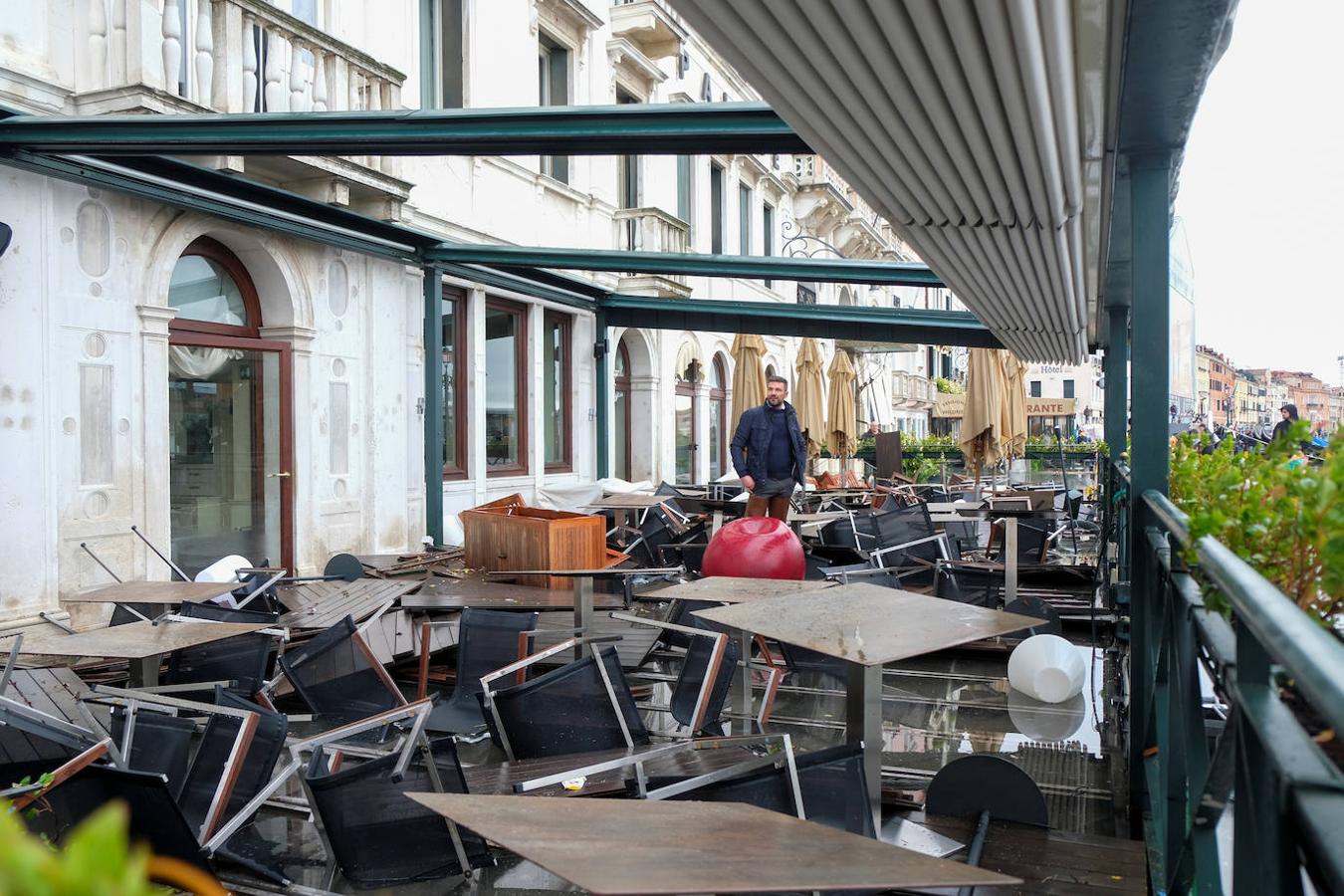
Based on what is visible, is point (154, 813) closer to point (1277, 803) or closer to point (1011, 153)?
point (1277, 803)

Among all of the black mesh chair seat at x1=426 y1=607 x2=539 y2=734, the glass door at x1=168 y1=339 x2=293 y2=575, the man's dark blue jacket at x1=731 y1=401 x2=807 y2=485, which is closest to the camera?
the black mesh chair seat at x1=426 y1=607 x2=539 y2=734

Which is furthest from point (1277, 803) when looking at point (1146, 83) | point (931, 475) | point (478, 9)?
point (931, 475)

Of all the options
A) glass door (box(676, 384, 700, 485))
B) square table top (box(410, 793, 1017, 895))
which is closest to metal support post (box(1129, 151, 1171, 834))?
square table top (box(410, 793, 1017, 895))

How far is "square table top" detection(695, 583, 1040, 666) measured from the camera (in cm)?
328

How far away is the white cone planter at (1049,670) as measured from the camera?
5.73m

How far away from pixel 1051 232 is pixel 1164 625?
2.64 metres

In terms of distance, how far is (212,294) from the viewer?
8727 millimetres

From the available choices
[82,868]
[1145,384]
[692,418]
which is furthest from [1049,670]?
[692,418]

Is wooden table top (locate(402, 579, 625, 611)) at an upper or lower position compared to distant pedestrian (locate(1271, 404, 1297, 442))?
lower

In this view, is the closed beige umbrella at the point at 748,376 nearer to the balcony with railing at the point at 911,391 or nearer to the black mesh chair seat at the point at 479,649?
the black mesh chair seat at the point at 479,649

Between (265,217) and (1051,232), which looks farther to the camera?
(265,217)

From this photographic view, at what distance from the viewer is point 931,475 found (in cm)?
1880

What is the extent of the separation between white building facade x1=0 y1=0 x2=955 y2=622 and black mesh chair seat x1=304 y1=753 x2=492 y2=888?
4914 millimetres

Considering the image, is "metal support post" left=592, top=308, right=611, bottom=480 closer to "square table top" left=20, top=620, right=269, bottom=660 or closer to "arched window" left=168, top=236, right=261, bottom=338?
"arched window" left=168, top=236, right=261, bottom=338
